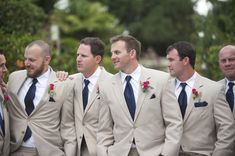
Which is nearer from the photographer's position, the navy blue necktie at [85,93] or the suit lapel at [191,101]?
the suit lapel at [191,101]

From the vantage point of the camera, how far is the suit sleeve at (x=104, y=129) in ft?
27.2

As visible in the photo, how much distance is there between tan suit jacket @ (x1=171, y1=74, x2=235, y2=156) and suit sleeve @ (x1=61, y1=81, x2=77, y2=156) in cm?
158

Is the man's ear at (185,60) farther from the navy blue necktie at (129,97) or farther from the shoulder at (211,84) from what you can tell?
the navy blue necktie at (129,97)

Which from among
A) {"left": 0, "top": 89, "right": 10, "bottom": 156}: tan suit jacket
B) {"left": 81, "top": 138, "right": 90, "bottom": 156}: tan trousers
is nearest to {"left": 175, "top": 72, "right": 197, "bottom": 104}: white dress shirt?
{"left": 81, "top": 138, "right": 90, "bottom": 156}: tan trousers

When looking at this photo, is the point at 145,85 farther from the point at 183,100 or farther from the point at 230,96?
the point at 230,96

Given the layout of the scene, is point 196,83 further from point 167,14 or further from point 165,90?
point 167,14

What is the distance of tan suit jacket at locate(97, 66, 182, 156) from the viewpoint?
810cm

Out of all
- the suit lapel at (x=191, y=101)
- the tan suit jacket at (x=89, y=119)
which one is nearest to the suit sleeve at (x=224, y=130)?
the suit lapel at (x=191, y=101)

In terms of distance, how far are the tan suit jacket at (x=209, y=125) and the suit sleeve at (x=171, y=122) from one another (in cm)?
22

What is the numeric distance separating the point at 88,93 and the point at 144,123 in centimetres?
113

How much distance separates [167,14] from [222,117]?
41613mm

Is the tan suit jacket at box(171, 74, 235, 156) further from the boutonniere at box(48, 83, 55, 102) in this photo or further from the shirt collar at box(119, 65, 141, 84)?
the boutonniere at box(48, 83, 55, 102)

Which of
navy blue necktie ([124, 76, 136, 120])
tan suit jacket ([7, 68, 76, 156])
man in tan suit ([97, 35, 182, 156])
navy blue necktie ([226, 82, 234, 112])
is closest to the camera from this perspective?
man in tan suit ([97, 35, 182, 156])

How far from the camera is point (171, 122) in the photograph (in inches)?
321
